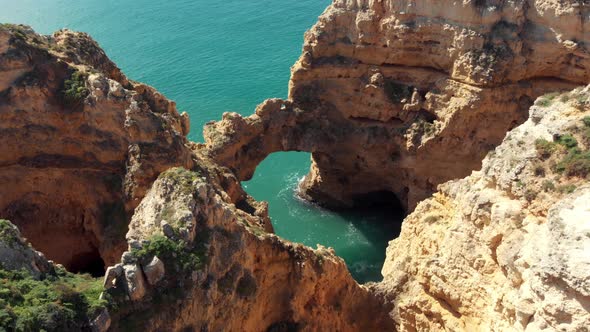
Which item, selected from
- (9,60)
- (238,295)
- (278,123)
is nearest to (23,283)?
(238,295)

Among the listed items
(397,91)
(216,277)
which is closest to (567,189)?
(216,277)

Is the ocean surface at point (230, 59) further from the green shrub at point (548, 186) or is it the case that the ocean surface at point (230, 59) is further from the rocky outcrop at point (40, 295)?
the rocky outcrop at point (40, 295)

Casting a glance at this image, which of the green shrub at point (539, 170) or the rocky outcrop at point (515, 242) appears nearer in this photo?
the rocky outcrop at point (515, 242)

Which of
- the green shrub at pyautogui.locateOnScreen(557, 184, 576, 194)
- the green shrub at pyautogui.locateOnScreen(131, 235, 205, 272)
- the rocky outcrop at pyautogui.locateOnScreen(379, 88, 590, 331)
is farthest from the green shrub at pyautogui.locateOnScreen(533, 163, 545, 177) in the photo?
the green shrub at pyautogui.locateOnScreen(131, 235, 205, 272)

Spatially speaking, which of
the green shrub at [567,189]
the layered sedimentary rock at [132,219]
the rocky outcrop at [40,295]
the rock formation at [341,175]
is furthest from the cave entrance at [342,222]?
the rocky outcrop at [40,295]

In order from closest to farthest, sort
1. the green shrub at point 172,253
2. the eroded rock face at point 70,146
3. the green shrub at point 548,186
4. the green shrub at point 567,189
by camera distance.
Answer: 1. the green shrub at point 172,253
2. the green shrub at point 567,189
3. the green shrub at point 548,186
4. the eroded rock face at point 70,146

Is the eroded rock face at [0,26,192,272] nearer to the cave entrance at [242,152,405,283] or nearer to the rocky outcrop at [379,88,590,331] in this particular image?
the rocky outcrop at [379,88,590,331]

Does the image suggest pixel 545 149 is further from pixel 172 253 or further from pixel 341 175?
pixel 341 175
